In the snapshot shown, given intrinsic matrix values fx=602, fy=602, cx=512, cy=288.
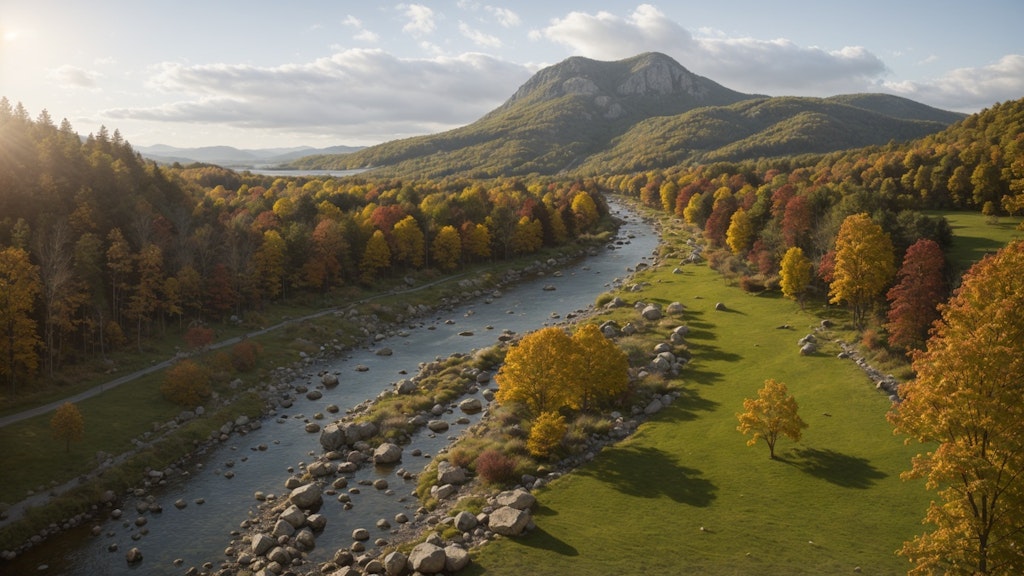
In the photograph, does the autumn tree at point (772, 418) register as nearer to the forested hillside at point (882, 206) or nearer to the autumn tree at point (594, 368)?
the autumn tree at point (594, 368)

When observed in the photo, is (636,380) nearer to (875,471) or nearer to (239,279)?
(875,471)

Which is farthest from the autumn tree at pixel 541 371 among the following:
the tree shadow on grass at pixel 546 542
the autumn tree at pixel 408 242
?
the autumn tree at pixel 408 242

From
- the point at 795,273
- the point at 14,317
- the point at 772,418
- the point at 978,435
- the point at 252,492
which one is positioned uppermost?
the point at 978,435

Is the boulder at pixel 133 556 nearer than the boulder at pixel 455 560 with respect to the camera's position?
No

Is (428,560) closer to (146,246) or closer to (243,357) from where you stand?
(243,357)

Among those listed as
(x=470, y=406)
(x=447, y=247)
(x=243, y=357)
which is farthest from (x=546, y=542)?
(x=447, y=247)
